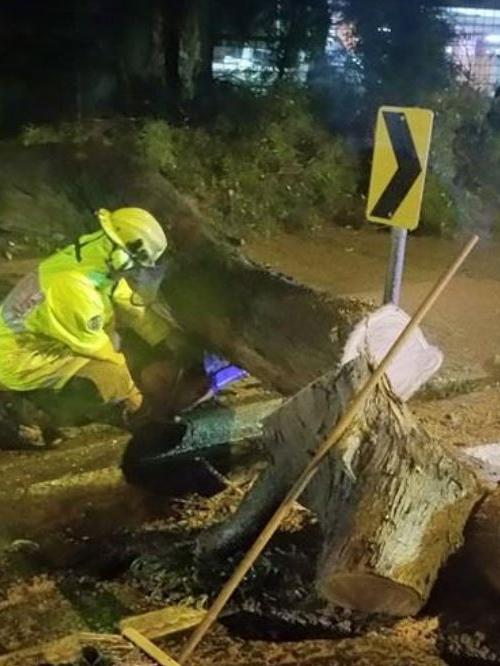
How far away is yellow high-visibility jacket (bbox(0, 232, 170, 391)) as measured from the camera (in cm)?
558

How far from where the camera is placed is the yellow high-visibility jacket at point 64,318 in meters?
5.58

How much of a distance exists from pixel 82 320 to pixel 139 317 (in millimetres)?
651

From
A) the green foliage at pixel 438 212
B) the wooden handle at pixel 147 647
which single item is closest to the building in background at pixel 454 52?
the green foliage at pixel 438 212

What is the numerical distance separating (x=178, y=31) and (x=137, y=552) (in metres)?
10.1

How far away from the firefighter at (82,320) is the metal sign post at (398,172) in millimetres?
1220

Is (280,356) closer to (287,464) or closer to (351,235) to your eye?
(287,464)

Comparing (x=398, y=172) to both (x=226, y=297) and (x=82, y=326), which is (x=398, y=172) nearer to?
(x=226, y=297)

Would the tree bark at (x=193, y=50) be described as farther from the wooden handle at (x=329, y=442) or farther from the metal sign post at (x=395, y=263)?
the wooden handle at (x=329, y=442)

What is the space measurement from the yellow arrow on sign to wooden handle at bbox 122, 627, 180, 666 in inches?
97.8

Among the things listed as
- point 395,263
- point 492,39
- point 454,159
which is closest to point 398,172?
point 395,263

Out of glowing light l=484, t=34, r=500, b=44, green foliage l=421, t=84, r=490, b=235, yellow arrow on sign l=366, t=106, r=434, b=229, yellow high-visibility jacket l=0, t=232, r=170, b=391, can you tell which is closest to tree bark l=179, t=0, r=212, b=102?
green foliage l=421, t=84, r=490, b=235

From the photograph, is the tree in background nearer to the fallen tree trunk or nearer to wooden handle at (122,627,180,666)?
the fallen tree trunk

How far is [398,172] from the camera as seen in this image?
546cm

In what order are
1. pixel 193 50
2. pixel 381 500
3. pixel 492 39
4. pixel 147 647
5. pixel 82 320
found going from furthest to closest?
pixel 492 39 < pixel 193 50 < pixel 82 320 < pixel 381 500 < pixel 147 647
